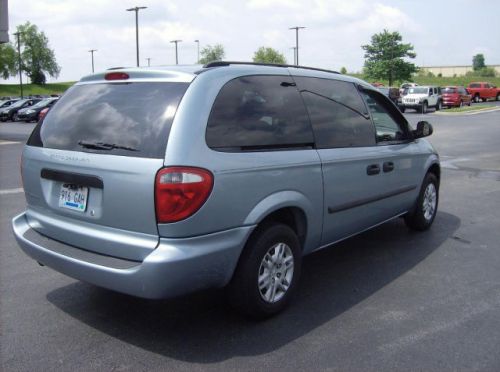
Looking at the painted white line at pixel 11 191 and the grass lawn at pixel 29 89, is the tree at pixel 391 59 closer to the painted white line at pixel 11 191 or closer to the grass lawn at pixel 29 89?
the grass lawn at pixel 29 89

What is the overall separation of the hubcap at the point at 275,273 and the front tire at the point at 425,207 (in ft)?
7.93

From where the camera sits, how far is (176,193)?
9.80ft

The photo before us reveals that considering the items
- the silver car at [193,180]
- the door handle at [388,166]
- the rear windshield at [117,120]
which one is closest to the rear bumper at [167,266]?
the silver car at [193,180]

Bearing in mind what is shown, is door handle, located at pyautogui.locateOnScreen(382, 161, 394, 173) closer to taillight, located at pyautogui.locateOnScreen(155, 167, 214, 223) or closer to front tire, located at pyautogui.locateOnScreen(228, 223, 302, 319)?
front tire, located at pyautogui.locateOnScreen(228, 223, 302, 319)

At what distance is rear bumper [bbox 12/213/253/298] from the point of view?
2.99m

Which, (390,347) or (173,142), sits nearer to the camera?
(173,142)

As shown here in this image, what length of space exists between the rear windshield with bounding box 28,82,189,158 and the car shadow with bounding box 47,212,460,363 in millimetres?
1190

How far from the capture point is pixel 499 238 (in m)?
5.71

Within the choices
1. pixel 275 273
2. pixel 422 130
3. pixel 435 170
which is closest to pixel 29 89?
pixel 435 170

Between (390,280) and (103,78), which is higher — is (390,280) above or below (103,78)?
below

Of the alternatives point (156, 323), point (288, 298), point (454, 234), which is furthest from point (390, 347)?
point (454, 234)

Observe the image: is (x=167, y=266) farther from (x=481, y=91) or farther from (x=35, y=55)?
(x=35, y=55)

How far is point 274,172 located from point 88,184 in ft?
3.91

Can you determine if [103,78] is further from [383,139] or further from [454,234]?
[454,234]
